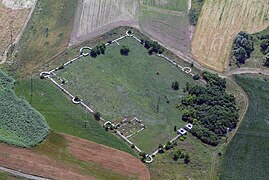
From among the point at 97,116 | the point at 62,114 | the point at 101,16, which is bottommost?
the point at 62,114

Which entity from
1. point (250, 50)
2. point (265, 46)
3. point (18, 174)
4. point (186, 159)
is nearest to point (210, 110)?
point (186, 159)

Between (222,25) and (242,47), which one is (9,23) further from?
(242,47)

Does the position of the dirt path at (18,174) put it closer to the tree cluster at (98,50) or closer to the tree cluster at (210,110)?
the tree cluster at (210,110)

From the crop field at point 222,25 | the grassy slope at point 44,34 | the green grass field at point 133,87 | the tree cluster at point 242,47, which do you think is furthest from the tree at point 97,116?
the tree cluster at point 242,47

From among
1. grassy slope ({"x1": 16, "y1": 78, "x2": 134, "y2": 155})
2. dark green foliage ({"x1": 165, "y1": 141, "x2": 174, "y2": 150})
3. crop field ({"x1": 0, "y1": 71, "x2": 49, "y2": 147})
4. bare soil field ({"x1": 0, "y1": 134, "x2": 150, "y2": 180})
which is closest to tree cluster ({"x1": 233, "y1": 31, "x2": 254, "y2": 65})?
dark green foliage ({"x1": 165, "y1": 141, "x2": 174, "y2": 150})

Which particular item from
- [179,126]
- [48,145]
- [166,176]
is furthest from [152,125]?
Answer: [48,145]

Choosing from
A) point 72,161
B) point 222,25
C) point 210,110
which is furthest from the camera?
point 222,25

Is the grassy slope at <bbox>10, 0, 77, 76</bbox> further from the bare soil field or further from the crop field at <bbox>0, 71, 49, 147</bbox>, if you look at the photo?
the bare soil field

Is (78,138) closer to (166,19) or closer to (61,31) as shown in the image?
(61,31)
